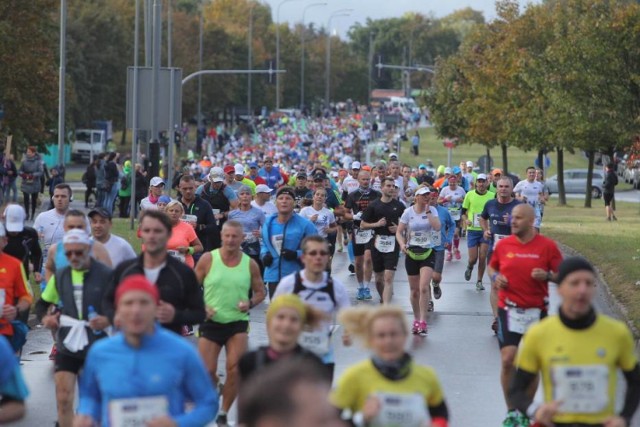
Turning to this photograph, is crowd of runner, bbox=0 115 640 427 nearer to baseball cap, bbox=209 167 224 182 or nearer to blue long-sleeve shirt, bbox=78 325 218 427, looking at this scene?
blue long-sleeve shirt, bbox=78 325 218 427

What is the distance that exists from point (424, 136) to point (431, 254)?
123 m

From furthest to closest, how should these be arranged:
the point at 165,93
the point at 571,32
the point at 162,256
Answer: the point at 571,32 → the point at 165,93 → the point at 162,256

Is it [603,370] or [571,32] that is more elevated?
[571,32]

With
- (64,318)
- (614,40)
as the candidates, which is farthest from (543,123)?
(64,318)

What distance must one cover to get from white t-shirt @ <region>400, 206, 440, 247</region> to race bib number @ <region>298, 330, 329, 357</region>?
7.61 metres

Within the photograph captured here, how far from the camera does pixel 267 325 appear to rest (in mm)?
8234

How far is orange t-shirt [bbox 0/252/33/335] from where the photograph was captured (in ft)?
33.4

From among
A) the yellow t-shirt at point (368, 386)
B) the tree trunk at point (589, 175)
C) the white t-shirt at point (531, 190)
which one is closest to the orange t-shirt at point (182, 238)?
the yellow t-shirt at point (368, 386)

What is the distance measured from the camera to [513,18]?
59.7 metres

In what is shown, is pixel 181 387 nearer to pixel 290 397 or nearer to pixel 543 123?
pixel 290 397

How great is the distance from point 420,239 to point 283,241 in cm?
327

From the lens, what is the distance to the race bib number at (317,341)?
9.47 meters

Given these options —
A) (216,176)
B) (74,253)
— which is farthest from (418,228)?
(74,253)

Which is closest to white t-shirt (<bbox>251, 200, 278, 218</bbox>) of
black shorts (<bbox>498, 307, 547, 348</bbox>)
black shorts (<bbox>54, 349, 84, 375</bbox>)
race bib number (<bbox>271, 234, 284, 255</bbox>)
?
race bib number (<bbox>271, 234, 284, 255</bbox>)
